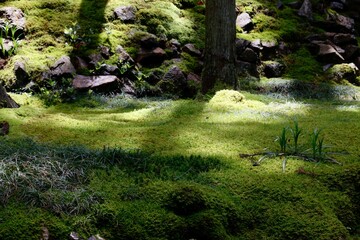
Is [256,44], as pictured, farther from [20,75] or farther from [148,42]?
[20,75]

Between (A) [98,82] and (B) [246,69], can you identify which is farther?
(B) [246,69]

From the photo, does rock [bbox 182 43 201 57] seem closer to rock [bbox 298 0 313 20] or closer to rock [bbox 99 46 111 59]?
rock [bbox 99 46 111 59]

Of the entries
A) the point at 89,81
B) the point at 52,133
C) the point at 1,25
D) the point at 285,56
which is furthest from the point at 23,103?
the point at 285,56

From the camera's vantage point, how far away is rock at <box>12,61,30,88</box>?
31.7ft

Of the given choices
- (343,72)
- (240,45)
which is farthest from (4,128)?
(343,72)

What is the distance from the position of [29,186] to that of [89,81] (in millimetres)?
6868

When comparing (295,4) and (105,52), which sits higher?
(295,4)

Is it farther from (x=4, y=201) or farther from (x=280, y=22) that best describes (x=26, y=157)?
→ (x=280, y=22)

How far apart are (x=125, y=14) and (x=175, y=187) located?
31.0 ft

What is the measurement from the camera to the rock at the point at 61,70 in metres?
9.95

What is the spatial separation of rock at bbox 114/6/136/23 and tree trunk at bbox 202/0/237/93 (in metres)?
3.57

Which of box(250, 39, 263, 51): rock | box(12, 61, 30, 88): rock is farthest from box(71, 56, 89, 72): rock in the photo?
box(250, 39, 263, 51): rock

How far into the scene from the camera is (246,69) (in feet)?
40.9

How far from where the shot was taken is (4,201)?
335 cm
